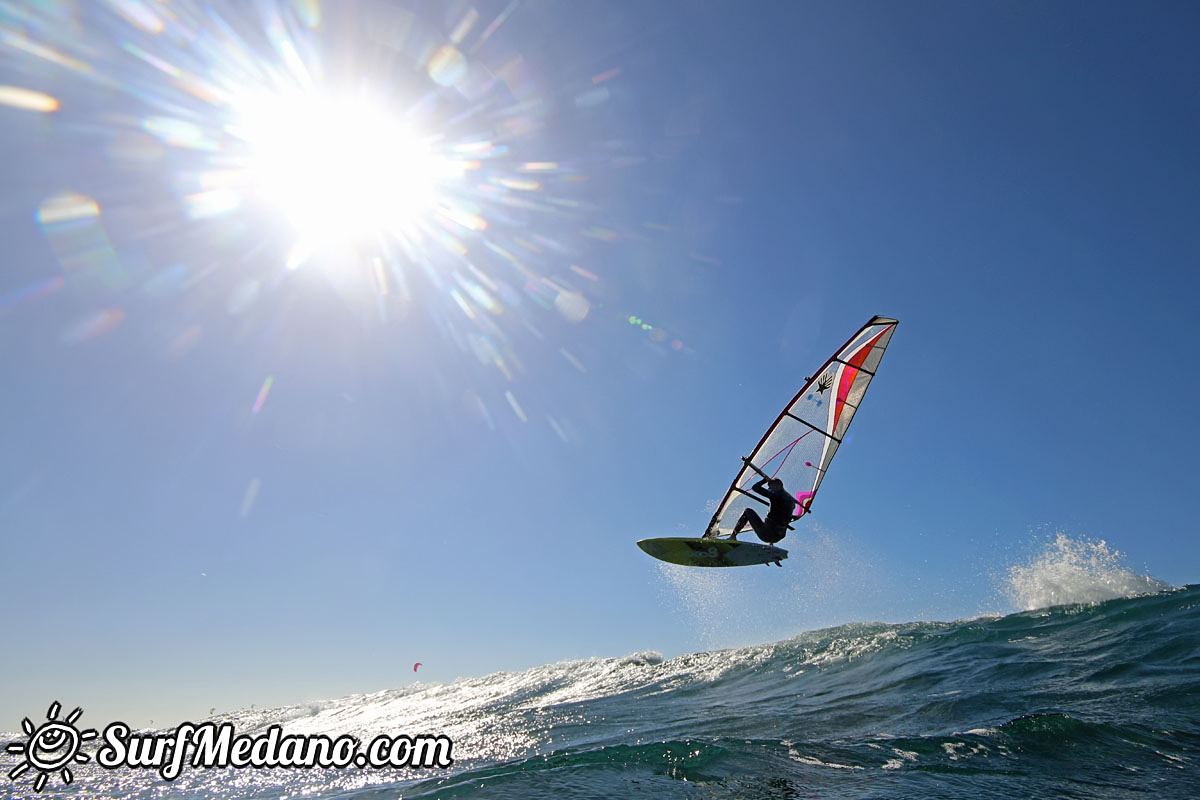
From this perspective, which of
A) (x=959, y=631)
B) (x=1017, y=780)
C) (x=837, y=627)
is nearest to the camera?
(x=1017, y=780)

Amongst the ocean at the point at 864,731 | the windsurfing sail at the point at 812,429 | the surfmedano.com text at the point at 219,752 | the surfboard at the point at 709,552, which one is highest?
the windsurfing sail at the point at 812,429

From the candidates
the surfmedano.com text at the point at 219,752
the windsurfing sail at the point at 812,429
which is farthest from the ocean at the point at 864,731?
the windsurfing sail at the point at 812,429

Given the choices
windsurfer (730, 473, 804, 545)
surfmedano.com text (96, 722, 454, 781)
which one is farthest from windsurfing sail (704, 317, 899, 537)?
surfmedano.com text (96, 722, 454, 781)

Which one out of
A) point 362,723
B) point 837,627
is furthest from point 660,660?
point 362,723

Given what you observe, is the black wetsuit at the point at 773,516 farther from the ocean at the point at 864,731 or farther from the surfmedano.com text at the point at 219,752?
the surfmedano.com text at the point at 219,752

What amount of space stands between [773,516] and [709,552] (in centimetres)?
183

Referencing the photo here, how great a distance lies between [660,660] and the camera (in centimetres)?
2589

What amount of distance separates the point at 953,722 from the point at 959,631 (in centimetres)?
1105

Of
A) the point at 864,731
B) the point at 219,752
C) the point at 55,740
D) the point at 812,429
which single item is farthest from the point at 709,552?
the point at 55,740

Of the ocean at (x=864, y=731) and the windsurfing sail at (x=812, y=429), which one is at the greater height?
the windsurfing sail at (x=812, y=429)

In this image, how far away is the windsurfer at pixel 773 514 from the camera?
32.5 feet

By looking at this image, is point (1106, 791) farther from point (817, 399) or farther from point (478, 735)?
point (478, 735)

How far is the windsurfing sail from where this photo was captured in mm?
10867

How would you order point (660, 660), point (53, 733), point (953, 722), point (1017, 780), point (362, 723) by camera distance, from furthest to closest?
point (660, 660) → point (362, 723) → point (53, 733) → point (953, 722) → point (1017, 780)
